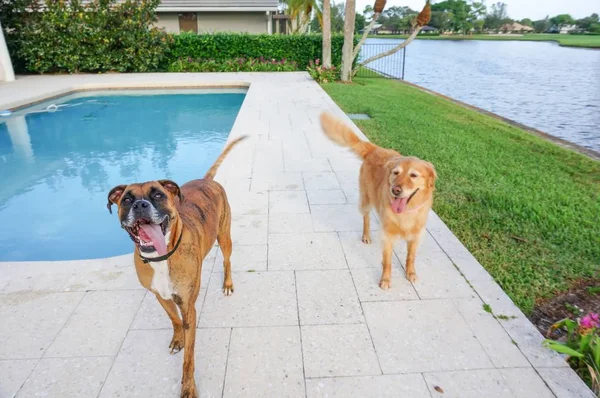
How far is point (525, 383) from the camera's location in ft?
8.43

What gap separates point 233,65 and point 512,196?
1600 centimetres

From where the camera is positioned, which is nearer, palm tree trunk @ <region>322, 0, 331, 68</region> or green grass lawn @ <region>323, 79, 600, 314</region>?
green grass lawn @ <region>323, 79, 600, 314</region>

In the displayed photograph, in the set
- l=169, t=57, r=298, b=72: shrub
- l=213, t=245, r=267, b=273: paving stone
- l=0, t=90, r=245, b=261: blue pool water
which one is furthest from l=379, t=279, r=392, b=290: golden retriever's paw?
l=169, t=57, r=298, b=72: shrub

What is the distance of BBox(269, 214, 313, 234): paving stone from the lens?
15.1ft

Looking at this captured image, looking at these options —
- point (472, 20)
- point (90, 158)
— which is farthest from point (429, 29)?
point (90, 158)

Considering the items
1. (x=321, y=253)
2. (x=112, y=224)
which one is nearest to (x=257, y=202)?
(x=321, y=253)

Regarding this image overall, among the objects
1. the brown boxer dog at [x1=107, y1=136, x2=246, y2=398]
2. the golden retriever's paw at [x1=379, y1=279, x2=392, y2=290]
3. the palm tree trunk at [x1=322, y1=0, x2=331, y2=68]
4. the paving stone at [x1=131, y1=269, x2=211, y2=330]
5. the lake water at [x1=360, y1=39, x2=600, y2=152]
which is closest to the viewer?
the brown boxer dog at [x1=107, y1=136, x2=246, y2=398]

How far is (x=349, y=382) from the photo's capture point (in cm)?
259

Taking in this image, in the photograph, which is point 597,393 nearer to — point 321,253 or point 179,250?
point 321,253

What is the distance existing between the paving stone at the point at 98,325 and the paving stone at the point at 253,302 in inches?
23.6

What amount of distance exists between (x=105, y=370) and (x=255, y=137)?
620cm

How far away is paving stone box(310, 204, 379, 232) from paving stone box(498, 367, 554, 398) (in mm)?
2185

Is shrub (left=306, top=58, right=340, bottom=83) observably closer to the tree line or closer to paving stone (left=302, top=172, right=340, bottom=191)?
paving stone (left=302, top=172, right=340, bottom=191)

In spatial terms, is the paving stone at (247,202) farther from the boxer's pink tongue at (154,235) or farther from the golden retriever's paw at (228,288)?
the boxer's pink tongue at (154,235)
